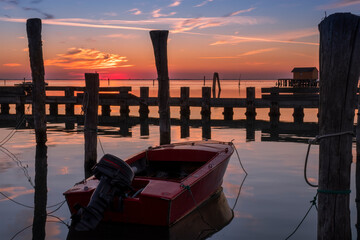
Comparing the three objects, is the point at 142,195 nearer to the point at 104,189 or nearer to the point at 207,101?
the point at 104,189

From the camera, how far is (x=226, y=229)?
6.65 meters

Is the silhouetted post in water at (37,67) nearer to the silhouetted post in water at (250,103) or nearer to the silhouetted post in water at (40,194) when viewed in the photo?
the silhouetted post in water at (40,194)

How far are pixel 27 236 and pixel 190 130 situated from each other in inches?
521

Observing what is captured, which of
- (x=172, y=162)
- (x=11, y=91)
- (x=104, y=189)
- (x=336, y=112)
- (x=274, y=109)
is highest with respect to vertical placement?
(x=11, y=91)

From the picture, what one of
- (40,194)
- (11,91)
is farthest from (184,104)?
(40,194)

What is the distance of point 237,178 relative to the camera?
32.6 feet

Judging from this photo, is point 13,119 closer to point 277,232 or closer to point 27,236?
point 27,236

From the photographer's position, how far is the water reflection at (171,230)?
6211 mm

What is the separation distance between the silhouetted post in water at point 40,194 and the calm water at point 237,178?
11cm

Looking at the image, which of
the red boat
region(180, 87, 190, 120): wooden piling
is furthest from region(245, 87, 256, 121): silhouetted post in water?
the red boat

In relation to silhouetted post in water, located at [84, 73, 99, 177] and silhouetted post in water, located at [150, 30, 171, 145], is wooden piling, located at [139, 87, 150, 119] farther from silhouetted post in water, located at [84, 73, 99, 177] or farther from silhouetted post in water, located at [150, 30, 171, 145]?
silhouetted post in water, located at [84, 73, 99, 177]

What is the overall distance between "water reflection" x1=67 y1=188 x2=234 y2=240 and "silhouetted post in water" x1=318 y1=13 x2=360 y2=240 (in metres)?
2.27

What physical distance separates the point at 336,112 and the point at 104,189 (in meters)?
3.17

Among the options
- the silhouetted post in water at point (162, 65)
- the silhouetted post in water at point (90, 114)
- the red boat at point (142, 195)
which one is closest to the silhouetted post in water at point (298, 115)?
the silhouetted post in water at point (162, 65)
